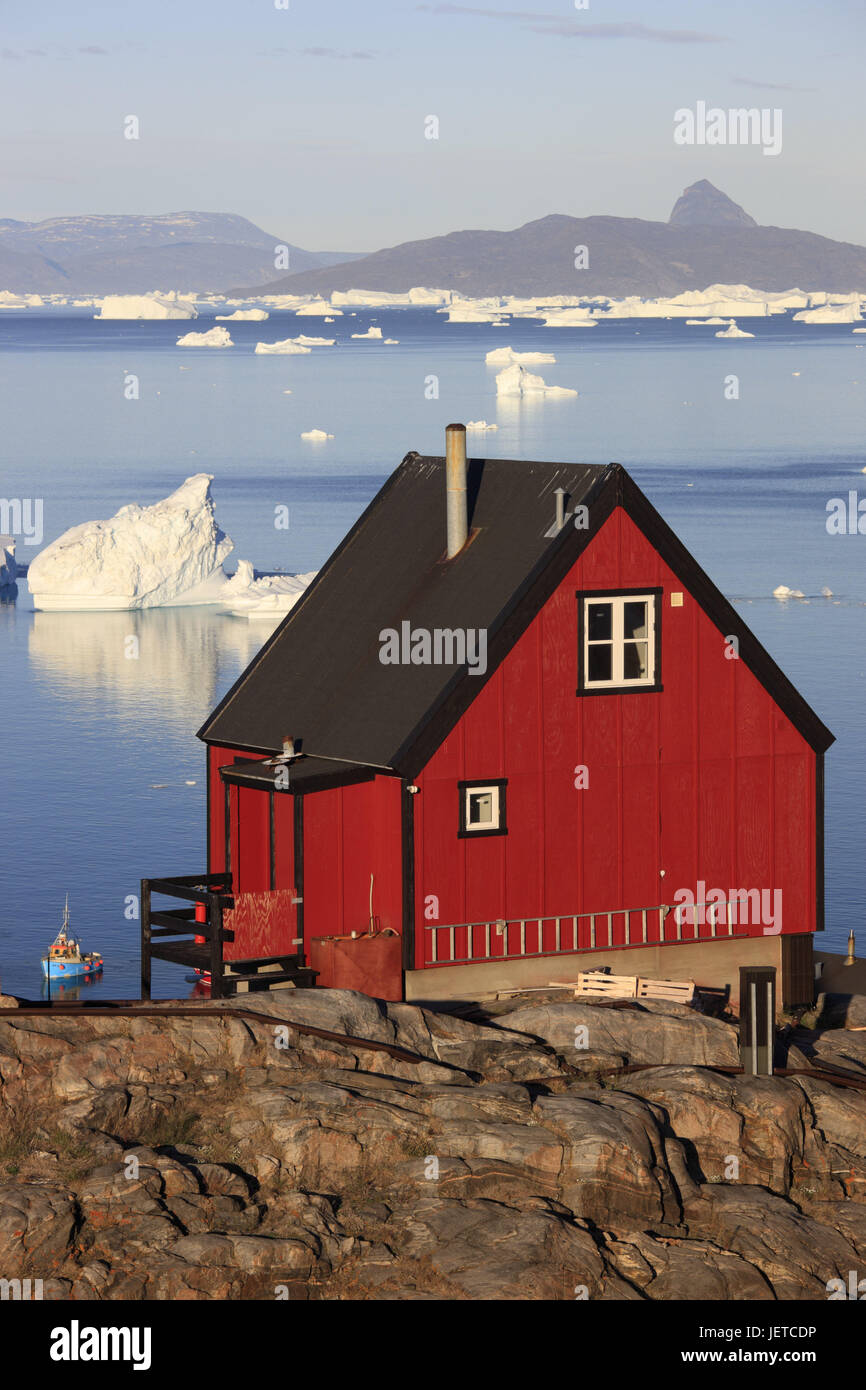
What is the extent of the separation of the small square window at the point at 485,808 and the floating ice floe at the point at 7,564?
84321 mm

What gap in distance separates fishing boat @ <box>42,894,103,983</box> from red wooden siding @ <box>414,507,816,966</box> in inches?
964

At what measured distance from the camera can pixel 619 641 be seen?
91.1 ft

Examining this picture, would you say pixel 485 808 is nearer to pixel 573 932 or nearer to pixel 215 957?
pixel 573 932

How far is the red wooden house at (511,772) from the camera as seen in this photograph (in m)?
26.4

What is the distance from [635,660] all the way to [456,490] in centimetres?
332

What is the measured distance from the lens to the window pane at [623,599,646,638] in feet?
91.4

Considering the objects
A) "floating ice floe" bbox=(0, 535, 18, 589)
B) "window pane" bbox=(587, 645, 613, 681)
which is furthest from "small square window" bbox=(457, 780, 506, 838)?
"floating ice floe" bbox=(0, 535, 18, 589)

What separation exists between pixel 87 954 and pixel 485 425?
12221 cm

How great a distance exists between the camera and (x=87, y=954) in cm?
5219

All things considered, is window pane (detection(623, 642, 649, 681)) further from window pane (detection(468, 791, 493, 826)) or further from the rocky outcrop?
the rocky outcrop

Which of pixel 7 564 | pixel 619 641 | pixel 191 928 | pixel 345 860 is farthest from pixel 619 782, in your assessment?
pixel 7 564
